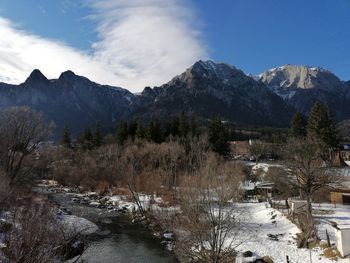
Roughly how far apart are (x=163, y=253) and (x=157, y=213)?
12385mm

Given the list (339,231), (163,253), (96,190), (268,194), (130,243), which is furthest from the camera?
(96,190)

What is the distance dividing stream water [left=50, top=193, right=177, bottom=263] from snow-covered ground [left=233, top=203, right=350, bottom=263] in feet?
22.5

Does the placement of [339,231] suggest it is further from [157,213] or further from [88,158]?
[88,158]

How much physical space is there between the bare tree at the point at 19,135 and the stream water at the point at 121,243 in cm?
903

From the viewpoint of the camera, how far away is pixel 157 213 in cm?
4256

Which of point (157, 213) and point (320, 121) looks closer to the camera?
point (157, 213)

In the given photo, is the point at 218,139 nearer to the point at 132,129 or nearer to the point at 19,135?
the point at 132,129

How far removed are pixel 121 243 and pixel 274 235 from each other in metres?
13.2

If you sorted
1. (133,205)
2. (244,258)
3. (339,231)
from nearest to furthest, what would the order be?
1. (339,231)
2. (244,258)
3. (133,205)

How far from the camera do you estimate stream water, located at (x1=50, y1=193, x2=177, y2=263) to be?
28406 mm

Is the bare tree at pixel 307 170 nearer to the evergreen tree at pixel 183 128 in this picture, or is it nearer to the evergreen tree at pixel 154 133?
the evergreen tree at pixel 183 128

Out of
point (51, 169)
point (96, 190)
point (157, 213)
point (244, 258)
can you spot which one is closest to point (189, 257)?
point (244, 258)

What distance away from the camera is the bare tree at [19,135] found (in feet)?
137

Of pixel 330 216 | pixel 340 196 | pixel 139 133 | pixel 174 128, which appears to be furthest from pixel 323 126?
pixel 330 216
